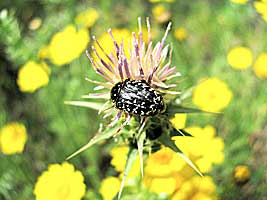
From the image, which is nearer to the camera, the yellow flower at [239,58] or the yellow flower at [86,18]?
the yellow flower at [239,58]

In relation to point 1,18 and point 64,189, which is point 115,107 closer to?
point 64,189

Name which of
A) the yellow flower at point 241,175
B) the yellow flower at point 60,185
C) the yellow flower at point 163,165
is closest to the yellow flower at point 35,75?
the yellow flower at point 60,185

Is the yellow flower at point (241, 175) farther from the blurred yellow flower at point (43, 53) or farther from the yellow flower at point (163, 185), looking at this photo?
the blurred yellow flower at point (43, 53)

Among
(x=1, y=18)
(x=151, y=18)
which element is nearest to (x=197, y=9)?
(x=151, y=18)

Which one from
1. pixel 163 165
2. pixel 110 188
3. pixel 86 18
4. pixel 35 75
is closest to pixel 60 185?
pixel 110 188

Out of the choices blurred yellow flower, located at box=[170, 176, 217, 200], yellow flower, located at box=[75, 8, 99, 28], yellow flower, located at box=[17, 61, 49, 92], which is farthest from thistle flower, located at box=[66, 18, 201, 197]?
yellow flower, located at box=[75, 8, 99, 28]

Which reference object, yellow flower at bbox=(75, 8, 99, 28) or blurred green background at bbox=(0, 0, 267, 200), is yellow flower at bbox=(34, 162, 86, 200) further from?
yellow flower at bbox=(75, 8, 99, 28)
